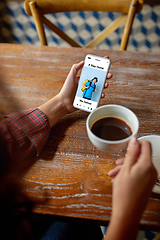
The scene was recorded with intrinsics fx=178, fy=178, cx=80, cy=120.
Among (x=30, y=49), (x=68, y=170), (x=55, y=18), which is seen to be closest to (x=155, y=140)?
(x=68, y=170)

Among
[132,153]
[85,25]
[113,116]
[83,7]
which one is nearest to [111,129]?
[113,116]

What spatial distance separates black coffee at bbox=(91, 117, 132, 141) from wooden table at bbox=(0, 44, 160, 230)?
0.09 meters

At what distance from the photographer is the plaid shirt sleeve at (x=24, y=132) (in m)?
0.61

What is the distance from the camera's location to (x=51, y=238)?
27.0 inches

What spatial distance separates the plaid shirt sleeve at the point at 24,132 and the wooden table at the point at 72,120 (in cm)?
5

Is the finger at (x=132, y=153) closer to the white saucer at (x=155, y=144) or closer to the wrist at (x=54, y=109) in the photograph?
the white saucer at (x=155, y=144)

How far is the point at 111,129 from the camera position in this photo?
0.59 metres

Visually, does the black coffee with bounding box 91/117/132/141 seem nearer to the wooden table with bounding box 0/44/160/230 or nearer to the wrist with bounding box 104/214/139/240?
the wooden table with bounding box 0/44/160/230

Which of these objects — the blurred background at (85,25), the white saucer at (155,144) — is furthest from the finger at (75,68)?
the blurred background at (85,25)

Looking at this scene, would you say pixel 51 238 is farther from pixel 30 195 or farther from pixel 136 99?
pixel 136 99

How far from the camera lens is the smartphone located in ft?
2.31

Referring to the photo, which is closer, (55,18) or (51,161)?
(51,161)

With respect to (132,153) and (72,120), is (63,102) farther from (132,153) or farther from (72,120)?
(132,153)

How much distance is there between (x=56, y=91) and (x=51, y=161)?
338 millimetres
